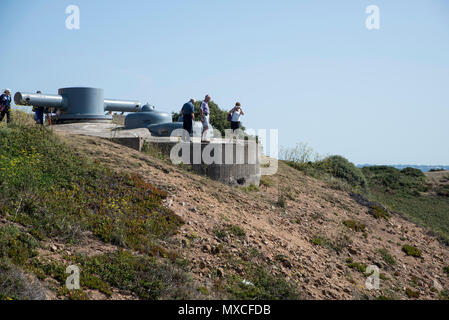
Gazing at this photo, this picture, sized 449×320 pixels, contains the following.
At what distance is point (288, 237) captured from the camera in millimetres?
11273

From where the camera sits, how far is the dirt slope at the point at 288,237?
8961mm

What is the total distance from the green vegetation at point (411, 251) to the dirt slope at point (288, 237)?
147 millimetres

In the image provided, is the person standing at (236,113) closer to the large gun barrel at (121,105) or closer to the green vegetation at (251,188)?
the green vegetation at (251,188)

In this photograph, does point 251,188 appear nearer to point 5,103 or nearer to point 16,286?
point 5,103

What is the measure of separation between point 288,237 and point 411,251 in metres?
4.56

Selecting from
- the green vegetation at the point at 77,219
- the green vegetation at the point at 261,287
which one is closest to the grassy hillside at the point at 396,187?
the green vegetation at the point at 261,287

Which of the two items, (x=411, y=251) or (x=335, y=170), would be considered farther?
(x=335, y=170)

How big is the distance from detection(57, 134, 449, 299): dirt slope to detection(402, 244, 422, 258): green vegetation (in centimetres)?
15

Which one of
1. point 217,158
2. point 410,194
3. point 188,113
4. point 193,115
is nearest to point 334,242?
point 217,158

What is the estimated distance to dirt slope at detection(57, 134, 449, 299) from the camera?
8961mm

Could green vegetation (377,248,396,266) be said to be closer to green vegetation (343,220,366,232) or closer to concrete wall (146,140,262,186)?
green vegetation (343,220,366,232)

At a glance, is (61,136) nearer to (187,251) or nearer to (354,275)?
(187,251)

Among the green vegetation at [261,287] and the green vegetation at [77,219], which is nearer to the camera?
the green vegetation at [77,219]

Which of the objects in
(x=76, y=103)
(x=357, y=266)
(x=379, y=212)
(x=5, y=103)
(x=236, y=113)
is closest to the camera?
(x=357, y=266)
